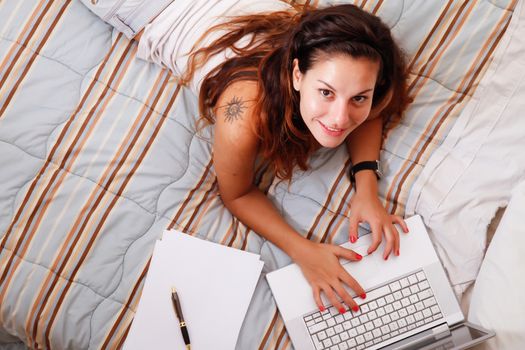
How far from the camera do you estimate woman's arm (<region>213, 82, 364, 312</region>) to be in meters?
1.16

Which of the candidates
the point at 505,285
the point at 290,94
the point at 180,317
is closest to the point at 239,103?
the point at 290,94

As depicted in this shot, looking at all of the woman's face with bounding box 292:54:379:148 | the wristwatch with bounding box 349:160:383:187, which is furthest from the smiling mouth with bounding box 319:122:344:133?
the wristwatch with bounding box 349:160:383:187

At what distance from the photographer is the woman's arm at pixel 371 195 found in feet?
4.04

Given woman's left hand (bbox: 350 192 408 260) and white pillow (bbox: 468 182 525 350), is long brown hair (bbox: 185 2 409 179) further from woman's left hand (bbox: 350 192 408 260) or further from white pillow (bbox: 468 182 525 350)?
white pillow (bbox: 468 182 525 350)

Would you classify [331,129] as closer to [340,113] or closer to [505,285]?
[340,113]

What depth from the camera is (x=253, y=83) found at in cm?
116

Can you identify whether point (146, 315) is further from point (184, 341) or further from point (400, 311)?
point (400, 311)

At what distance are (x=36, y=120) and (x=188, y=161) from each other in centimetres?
38

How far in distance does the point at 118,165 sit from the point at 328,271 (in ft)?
1.82

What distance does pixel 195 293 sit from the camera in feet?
4.00

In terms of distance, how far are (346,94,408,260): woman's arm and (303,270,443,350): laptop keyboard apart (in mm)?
88

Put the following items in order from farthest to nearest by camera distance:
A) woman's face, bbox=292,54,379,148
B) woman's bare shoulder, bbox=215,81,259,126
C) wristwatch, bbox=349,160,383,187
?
wristwatch, bbox=349,160,383,187, woman's bare shoulder, bbox=215,81,259,126, woman's face, bbox=292,54,379,148

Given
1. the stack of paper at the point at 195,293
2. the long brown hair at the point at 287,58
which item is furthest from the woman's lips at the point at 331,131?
the stack of paper at the point at 195,293

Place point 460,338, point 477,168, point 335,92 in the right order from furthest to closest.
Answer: point 477,168 < point 460,338 < point 335,92
